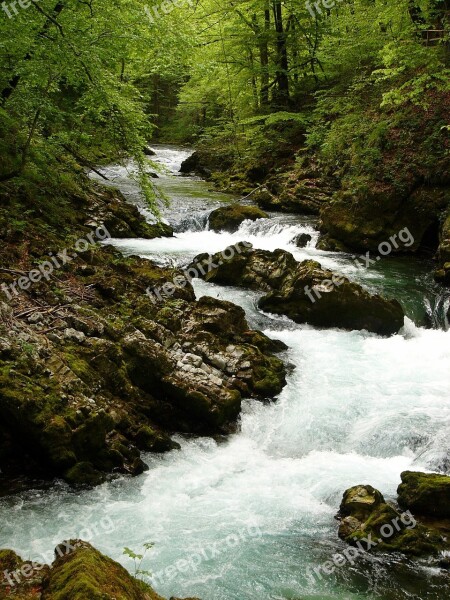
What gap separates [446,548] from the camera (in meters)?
5.03

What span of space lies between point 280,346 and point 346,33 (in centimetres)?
1457

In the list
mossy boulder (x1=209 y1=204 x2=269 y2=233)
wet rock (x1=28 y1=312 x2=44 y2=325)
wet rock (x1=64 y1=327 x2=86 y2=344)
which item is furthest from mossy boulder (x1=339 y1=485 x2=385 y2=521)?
mossy boulder (x1=209 y1=204 x2=269 y2=233)

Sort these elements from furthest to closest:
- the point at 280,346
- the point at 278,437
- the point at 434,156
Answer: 1. the point at 434,156
2. the point at 280,346
3. the point at 278,437

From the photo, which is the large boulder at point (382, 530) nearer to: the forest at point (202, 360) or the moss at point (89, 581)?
the forest at point (202, 360)

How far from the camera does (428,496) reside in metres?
5.45

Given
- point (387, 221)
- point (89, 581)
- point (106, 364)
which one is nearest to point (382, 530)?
point (89, 581)

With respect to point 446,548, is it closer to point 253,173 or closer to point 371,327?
point 371,327

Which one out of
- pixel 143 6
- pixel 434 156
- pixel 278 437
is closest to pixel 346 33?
pixel 434 156
